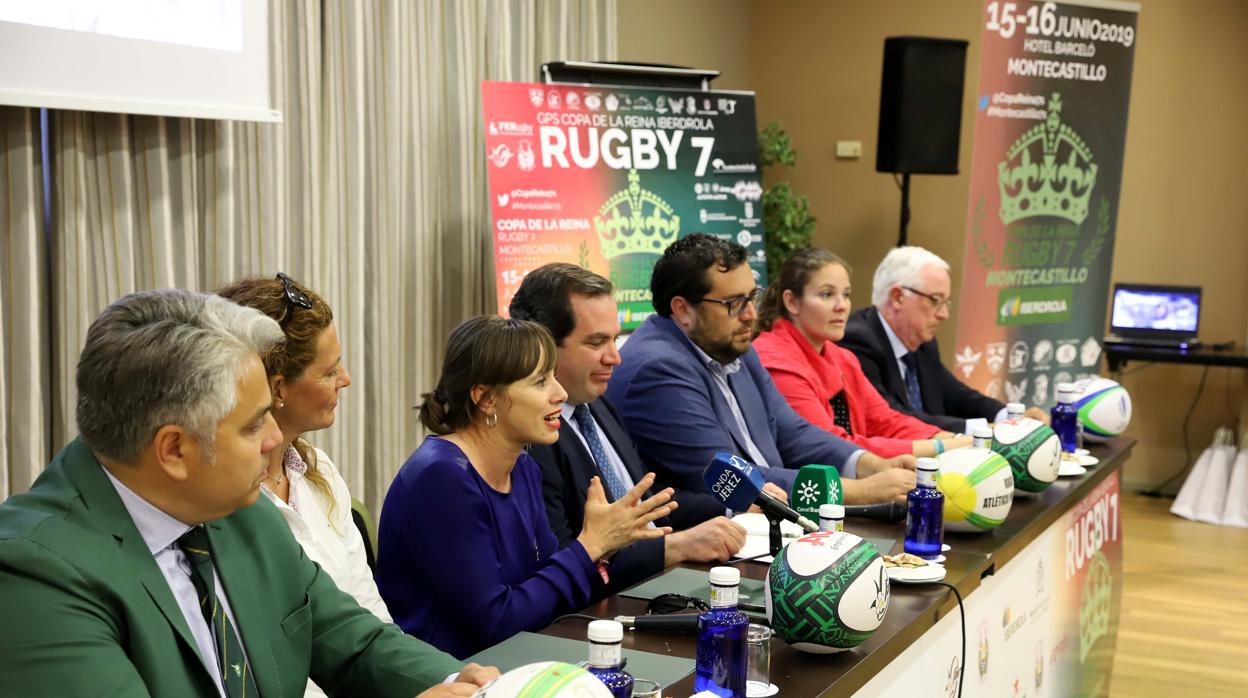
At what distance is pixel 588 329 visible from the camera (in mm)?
2654

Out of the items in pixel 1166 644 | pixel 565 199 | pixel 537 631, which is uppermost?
pixel 565 199

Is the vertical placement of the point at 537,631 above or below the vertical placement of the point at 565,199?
below

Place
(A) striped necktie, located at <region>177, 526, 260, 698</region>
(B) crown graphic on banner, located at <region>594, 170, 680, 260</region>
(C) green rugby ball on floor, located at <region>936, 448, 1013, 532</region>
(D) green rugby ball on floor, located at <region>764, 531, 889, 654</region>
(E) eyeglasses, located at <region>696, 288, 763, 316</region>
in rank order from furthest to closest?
1. (B) crown graphic on banner, located at <region>594, 170, 680, 260</region>
2. (E) eyeglasses, located at <region>696, 288, 763, 316</region>
3. (C) green rugby ball on floor, located at <region>936, 448, 1013, 532</region>
4. (D) green rugby ball on floor, located at <region>764, 531, 889, 654</region>
5. (A) striped necktie, located at <region>177, 526, 260, 698</region>

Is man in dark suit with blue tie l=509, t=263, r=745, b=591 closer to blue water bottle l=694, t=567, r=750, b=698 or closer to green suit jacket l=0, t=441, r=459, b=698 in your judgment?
blue water bottle l=694, t=567, r=750, b=698

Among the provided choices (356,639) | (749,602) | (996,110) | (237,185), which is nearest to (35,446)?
(237,185)

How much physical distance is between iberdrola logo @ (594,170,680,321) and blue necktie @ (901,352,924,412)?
1.04 m

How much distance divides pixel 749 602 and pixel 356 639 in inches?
28.1

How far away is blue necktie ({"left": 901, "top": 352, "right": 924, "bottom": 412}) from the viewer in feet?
14.3

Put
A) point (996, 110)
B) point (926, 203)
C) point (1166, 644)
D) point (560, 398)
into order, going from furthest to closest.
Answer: point (926, 203), point (996, 110), point (1166, 644), point (560, 398)

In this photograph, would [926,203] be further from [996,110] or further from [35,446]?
[35,446]

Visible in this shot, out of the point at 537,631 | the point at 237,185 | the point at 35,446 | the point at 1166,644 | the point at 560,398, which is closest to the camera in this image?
the point at 537,631

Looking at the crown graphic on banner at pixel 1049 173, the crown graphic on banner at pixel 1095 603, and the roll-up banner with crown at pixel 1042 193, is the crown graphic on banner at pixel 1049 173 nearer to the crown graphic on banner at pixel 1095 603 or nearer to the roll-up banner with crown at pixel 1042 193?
the roll-up banner with crown at pixel 1042 193

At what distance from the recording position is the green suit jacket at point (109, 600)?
1263mm

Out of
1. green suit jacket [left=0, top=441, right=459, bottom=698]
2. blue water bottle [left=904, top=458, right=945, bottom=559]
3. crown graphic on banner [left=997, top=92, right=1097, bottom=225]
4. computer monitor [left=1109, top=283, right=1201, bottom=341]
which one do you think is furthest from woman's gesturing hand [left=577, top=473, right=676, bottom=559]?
computer monitor [left=1109, top=283, right=1201, bottom=341]
